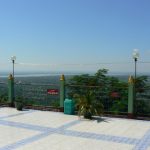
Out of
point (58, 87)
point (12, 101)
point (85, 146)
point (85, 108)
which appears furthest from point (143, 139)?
point (12, 101)

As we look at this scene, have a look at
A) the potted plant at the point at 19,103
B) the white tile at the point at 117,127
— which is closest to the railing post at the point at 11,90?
the potted plant at the point at 19,103

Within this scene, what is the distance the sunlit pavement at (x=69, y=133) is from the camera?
8883 millimetres

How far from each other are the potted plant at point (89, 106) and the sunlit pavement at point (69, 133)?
1.17 feet

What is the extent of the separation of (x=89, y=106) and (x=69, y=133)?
9.03 ft

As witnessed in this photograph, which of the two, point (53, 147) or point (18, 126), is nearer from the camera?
point (53, 147)

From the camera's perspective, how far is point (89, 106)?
12969 millimetres

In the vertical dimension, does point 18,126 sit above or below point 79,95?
below

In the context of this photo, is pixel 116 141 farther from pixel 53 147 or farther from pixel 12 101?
pixel 12 101

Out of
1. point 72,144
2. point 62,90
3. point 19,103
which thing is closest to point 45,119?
point 62,90

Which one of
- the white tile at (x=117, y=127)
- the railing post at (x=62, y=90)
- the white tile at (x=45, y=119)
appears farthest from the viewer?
the railing post at (x=62, y=90)

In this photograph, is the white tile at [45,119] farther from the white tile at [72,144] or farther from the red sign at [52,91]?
the white tile at [72,144]

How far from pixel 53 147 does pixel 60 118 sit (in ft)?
14.5

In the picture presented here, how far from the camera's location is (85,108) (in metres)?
13.0

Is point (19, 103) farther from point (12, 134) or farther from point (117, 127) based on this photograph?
point (117, 127)
